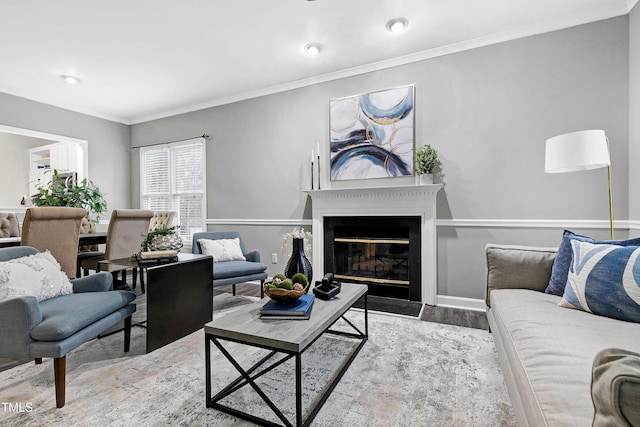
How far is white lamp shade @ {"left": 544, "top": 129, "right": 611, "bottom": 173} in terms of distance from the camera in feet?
6.39

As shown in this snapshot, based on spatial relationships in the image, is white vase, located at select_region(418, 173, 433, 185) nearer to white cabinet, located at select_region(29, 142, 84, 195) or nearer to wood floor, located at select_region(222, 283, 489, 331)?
wood floor, located at select_region(222, 283, 489, 331)

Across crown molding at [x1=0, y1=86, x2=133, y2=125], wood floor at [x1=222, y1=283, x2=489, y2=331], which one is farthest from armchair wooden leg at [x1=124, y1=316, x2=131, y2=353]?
crown molding at [x1=0, y1=86, x2=133, y2=125]

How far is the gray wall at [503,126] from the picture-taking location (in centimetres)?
254

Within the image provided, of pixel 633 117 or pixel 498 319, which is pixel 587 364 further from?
pixel 633 117

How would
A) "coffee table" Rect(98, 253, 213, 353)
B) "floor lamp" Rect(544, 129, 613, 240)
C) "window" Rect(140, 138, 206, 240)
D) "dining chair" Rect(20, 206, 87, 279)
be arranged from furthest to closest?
"window" Rect(140, 138, 206, 240) → "dining chair" Rect(20, 206, 87, 279) → "coffee table" Rect(98, 253, 213, 353) → "floor lamp" Rect(544, 129, 613, 240)

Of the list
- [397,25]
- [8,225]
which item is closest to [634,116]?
[397,25]

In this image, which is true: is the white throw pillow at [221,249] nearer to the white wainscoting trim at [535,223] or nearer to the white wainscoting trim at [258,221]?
the white wainscoting trim at [258,221]

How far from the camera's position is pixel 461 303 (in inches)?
119

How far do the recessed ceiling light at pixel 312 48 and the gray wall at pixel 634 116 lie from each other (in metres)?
2.58

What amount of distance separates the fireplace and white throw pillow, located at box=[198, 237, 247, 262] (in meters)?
1.03

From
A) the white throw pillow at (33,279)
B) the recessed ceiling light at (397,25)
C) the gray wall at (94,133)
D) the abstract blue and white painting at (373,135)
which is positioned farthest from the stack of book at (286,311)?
the gray wall at (94,133)

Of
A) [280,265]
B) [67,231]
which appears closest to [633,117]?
[280,265]

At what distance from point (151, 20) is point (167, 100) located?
198 cm

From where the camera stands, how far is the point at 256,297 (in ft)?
11.4
